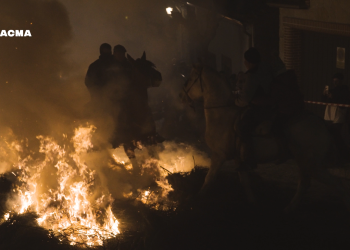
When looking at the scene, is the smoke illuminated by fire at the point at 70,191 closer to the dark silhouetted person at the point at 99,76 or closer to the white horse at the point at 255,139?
the dark silhouetted person at the point at 99,76

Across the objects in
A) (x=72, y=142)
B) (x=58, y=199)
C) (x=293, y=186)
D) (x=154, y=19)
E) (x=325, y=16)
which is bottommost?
(x=293, y=186)

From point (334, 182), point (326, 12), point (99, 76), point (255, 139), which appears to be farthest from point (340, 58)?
point (99, 76)

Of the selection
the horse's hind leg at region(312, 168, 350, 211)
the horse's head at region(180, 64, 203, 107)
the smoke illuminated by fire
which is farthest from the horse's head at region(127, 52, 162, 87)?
the horse's hind leg at region(312, 168, 350, 211)

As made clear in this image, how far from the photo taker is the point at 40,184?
21.4 ft

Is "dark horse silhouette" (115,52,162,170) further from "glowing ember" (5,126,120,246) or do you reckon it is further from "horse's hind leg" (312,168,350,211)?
"horse's hind leg" (312,168,350,211)

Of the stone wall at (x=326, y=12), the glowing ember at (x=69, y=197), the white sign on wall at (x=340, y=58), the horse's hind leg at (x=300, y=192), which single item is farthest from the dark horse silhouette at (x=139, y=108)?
the white sign on wall at (x=340, y=58)

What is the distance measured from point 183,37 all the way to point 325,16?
1616 centimetres

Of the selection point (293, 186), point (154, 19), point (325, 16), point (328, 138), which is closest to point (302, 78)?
point (325, 16)

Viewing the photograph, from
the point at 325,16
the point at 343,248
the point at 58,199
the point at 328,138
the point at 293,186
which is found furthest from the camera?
the point at 325,16

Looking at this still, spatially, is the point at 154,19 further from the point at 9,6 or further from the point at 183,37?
the point at 9,6

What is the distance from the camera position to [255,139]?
5.62 meters

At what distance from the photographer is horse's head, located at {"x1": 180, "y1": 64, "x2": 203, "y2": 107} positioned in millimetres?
6207

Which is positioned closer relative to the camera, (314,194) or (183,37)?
(314,194)

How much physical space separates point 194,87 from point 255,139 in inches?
56.4
